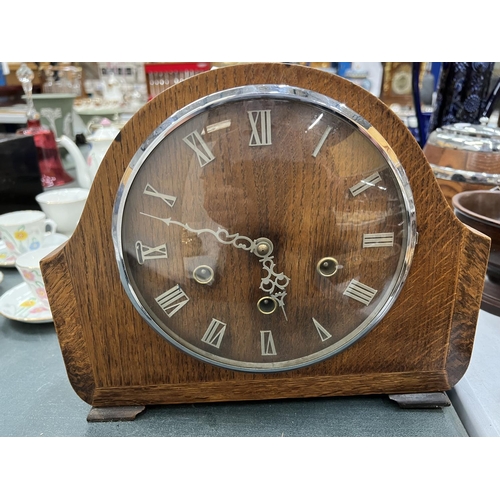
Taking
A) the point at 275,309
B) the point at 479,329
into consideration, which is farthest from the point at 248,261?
the point at 479,329

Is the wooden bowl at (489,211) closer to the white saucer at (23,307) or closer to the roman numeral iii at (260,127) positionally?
the roman numeral iii at (260,127)

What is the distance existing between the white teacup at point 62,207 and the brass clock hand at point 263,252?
21.9 inches

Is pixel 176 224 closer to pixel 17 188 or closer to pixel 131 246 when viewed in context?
pixel 131 246

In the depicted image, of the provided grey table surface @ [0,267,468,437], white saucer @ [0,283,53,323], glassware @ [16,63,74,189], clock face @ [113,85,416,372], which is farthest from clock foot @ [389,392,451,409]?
glassware @ [16,63,74,189]

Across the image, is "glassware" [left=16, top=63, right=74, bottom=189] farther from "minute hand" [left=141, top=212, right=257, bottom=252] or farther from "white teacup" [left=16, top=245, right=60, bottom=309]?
"minute hand" [left=141, top=212, right=257, bottom=252]

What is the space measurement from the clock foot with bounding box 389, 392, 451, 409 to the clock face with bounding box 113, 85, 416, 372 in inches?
4.4

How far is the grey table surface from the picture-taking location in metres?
0.51

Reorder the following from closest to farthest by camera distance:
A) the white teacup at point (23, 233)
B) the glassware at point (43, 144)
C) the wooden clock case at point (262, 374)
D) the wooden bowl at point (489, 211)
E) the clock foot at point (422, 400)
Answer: the wooden clock case at point (262, 374) < the clock foot at point (422, 400) < the wooden bowl at point (489, 211) < the white teacup at point (23, 233) < the glassware at point (43, 144)

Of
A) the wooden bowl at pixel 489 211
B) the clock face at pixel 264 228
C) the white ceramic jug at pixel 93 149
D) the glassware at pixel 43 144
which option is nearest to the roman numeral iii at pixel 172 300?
the clock face at pixel 264 228

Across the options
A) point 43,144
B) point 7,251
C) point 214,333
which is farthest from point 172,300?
point 43,144

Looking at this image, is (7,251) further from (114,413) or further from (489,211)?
(489,211)

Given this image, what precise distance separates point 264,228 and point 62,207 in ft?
2.15

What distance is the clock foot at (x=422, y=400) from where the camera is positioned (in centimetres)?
53

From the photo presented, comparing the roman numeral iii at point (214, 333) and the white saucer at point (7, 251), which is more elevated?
the roman numeral iii at point (214, 333)
